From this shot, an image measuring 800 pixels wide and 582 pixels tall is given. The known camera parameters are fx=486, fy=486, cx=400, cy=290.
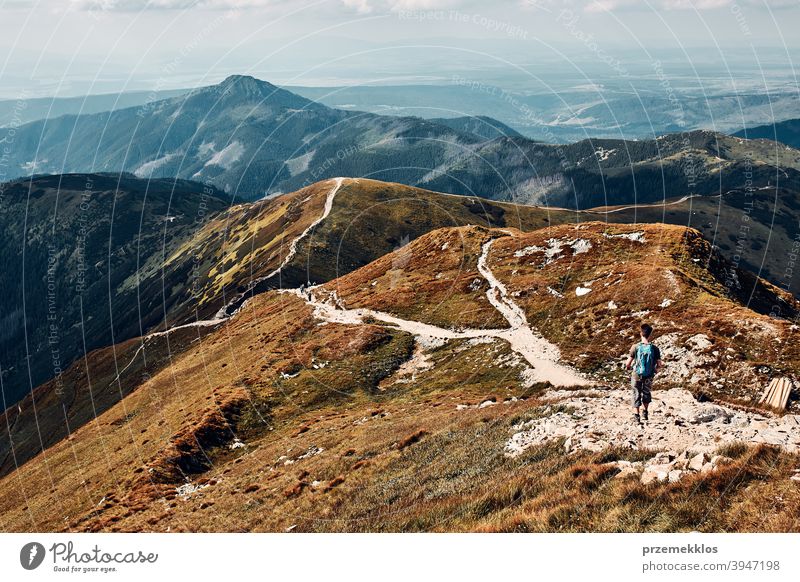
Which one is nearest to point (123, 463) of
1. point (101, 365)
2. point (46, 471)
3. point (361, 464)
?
point (46, 471)

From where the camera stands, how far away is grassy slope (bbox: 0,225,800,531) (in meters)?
16.8

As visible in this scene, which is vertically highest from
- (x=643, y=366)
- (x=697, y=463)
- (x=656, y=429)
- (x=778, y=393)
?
(x=643, y=366)

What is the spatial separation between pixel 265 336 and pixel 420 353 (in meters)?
40.0

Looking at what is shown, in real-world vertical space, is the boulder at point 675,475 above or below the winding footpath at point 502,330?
above

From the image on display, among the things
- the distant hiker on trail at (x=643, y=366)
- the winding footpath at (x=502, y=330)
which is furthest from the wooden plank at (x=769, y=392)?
the distant hiker on trail at (x=643, y=366)

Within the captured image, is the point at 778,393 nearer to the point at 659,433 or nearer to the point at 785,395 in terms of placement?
the point at 785,395

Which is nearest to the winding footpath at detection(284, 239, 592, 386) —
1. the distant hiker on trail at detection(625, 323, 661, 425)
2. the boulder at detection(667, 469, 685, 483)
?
the distant hiker on trail at detection(625, 323, 661, 425)

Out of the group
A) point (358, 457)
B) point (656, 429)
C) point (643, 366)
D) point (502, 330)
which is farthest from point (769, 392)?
point (358, 457)

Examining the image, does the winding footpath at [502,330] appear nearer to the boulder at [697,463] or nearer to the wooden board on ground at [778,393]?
the wooden board on ground at [778,393]

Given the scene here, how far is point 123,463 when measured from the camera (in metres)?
59.7
